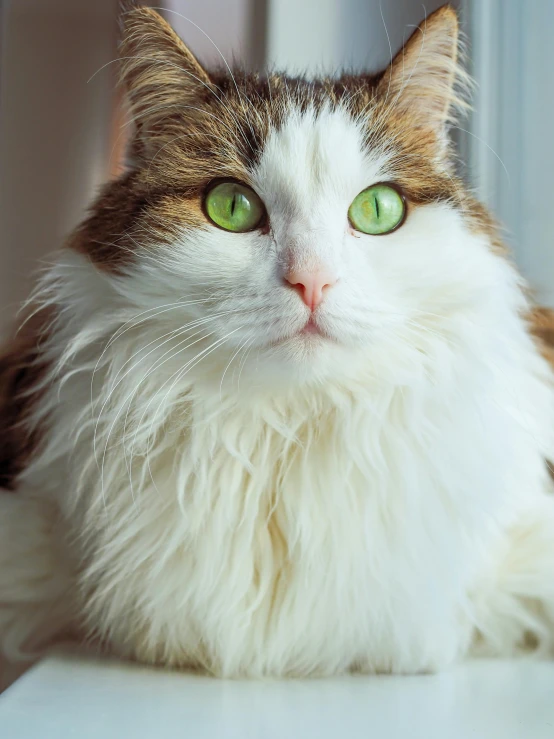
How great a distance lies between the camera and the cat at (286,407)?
891mm

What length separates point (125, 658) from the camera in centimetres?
→ 98

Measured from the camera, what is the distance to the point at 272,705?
Answer: 0.82 metres

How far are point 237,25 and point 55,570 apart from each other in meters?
1.35

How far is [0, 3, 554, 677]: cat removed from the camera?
0.89 meters

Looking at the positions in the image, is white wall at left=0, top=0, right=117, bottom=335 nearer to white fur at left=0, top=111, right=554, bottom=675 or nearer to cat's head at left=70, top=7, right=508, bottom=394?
cat's head at left=70, top=7, right=508, bottom=394

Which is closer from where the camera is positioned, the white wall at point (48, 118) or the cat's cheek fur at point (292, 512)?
the cat's cheek fur at point (292, 512)

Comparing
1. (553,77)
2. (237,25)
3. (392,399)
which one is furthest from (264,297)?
(237,25)

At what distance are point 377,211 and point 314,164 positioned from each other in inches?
4.0

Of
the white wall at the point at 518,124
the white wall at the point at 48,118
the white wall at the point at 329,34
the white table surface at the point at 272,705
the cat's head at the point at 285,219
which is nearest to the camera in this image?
the white table surface at the point at 272,705

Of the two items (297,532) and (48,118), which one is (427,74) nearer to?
(297,532)

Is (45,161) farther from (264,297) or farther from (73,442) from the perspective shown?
(264,297)

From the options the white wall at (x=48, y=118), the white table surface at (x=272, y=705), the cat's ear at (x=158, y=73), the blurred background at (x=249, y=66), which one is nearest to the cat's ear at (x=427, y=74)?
the cat's ear at (x=158, y=73)

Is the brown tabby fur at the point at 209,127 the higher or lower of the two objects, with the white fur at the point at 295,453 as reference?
higher

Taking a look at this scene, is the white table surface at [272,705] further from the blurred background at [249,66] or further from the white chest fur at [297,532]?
the blurred background at [249,66]
